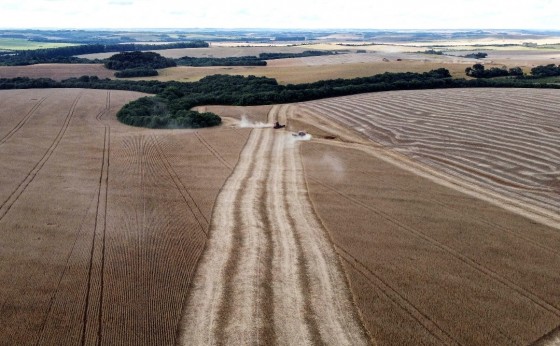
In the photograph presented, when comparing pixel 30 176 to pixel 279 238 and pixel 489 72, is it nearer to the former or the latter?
pixel 279 238

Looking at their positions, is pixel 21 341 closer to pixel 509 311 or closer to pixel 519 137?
pixel 509 311

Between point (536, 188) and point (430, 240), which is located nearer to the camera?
point (430, 240)

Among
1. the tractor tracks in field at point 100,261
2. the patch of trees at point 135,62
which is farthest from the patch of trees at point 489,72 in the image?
the tractor tracks in field at point 100,261

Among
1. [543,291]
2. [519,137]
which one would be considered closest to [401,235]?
[543,291]

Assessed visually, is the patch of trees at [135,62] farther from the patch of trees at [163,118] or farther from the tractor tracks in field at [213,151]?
the tractor tracks in field at [213,151]

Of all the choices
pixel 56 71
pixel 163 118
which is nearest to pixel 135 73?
pixel 56 71

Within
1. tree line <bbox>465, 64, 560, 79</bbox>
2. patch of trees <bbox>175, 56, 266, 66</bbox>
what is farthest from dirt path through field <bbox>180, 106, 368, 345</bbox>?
patch of trees <bbox>175, 56, 266, 66</bbox>

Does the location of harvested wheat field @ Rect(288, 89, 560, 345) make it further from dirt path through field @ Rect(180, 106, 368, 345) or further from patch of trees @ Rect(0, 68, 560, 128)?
patch of trees @ Rect(0, 68, 560, 128)
